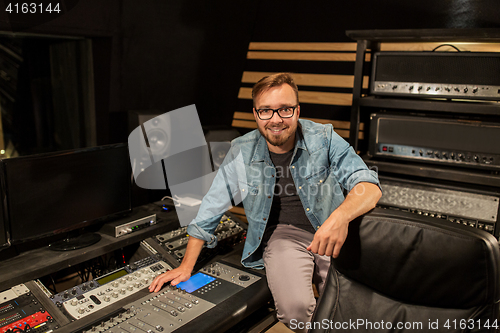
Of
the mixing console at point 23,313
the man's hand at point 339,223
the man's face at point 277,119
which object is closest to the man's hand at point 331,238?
the man's hand at point 339,223

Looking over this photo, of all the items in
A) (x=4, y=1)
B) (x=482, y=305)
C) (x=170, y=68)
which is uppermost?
(x=4, y=1)

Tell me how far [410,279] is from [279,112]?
3.21 ft

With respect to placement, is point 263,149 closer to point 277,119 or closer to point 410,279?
point 277,119

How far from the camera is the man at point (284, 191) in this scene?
1.71 m

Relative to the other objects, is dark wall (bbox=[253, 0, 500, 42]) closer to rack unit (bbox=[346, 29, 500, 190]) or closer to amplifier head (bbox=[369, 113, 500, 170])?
rack unit (bbox=[346, 29, 500, 190])

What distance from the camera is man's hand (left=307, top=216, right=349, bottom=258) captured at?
4.13ft

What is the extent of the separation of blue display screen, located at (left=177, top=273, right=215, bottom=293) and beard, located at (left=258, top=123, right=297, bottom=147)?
0.69 meters

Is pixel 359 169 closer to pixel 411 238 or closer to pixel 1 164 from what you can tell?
pixel 411 238

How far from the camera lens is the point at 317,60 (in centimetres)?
324

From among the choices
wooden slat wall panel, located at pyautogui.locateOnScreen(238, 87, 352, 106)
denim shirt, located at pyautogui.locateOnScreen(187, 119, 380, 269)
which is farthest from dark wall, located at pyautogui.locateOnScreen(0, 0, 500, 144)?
denim shirt, located at pyautogui.locateOnScreen(187, 119, 380, 269)

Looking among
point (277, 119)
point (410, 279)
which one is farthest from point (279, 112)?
point (410, 279)

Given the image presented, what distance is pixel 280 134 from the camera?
6.10 feet

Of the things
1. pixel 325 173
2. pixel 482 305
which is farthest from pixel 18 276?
pixel 482 305

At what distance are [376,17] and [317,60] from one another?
55 centimetres
